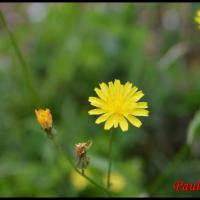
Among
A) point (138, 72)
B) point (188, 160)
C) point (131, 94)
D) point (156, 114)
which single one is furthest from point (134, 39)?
point (131, 94)

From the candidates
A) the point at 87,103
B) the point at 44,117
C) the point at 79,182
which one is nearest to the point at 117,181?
the point at 79,182

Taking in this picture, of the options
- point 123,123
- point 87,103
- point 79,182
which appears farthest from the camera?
point 87,103

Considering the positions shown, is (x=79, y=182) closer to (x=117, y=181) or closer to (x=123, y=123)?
(x=117, y=181)

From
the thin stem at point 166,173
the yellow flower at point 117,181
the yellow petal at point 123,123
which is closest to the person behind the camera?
the yellow petal at point 123,123

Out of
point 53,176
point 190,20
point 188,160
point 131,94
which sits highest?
point 190,20

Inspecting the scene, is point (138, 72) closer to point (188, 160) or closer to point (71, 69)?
point (71, 69)

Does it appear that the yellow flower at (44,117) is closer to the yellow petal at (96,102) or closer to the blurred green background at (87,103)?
the yellow petal at (96,102)

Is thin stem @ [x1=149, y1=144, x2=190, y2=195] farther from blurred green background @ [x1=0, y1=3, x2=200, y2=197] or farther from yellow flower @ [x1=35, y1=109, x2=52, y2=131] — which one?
yellow flower @ [x1=35, y1=109, x2=52, y2=131]

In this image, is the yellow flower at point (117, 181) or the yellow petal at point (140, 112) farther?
the yellow flower at point (117, 181)

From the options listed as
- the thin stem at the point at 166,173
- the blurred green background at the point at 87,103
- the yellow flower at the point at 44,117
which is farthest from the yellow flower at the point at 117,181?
→ the yellow flower at the point at 44,117
